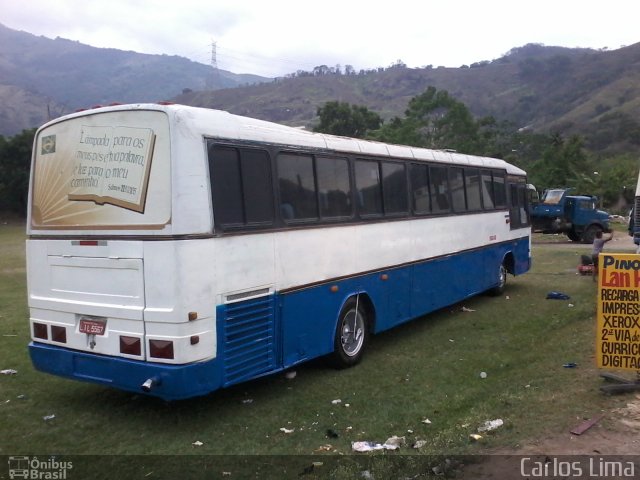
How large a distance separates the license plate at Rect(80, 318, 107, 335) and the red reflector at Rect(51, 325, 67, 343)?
0.90 ft

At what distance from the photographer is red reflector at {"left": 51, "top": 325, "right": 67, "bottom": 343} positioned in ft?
18.8

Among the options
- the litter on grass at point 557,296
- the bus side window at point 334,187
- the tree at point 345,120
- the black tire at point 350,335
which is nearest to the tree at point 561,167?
the tree at point 345,120

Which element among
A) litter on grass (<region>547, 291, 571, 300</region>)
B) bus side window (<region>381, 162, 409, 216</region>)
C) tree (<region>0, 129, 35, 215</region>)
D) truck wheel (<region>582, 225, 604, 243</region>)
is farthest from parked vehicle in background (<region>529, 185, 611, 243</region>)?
tree (<region>0, 129, 35, 215</region>)

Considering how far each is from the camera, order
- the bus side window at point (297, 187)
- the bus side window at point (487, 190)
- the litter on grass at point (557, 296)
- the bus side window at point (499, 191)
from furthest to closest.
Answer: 1. the bus side window at point (499, 191)
2. the litter on grass at point (557, 296)
3. the bus side window at point (487, 190)
4. the bus side window at point (297, 187)

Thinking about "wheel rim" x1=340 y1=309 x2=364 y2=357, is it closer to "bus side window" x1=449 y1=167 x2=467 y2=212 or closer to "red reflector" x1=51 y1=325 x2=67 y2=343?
"red reflector" x1=51 y1=325 x2=67 y2=343

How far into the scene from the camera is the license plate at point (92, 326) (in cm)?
542

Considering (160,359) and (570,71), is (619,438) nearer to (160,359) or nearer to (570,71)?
(160,359)

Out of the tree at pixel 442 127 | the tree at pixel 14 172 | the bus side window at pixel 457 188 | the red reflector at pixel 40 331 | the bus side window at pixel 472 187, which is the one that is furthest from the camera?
the tree at pixel 14 172

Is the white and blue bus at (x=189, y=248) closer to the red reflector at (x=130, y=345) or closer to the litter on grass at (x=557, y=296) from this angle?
Answer: the red reflector at (x=130, y=345)

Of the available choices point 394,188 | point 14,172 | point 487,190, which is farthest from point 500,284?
point 14,172

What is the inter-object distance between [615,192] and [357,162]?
133ft

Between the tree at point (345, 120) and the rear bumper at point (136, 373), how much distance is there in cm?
4580

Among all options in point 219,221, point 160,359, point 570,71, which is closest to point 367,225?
point 219,221

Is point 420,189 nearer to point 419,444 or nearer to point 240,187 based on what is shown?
point 240,187
